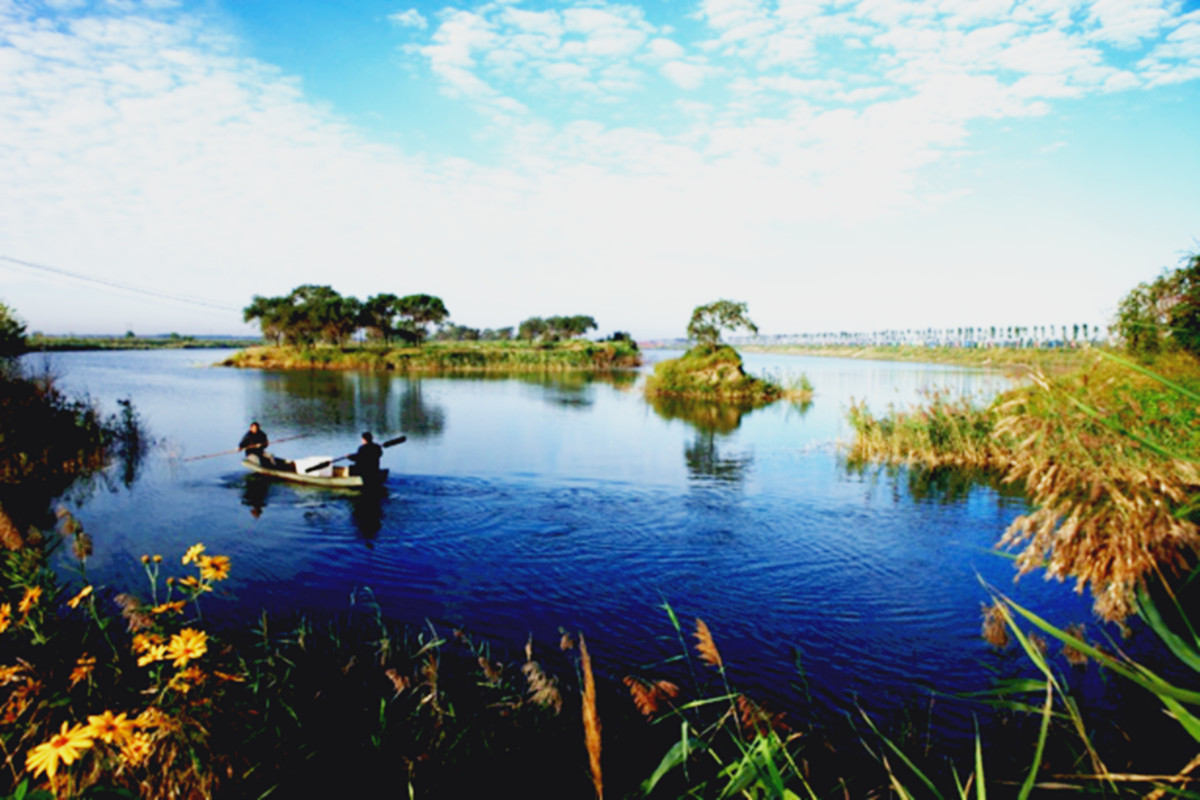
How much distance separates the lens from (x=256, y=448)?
20.2m

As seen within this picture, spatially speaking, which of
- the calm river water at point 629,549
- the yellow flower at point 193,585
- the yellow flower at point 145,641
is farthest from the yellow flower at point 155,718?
the calm river water at point 629,549

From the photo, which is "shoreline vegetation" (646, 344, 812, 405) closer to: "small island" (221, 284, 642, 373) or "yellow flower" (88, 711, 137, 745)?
"small island" (221, 284, 642, 373)

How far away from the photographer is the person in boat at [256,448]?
19562 millimetres

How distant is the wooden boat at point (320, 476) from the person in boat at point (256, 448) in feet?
0.37

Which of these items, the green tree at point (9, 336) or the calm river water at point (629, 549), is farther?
the green tree at point (9, 336)

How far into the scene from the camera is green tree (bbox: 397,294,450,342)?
10400cm

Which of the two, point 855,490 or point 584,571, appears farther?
point 855,490

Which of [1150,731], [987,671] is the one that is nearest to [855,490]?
[987,671]

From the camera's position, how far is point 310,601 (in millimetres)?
10953

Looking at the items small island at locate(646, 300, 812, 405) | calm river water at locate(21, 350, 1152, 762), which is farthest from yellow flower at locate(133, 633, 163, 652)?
small island at locate(646, 300, 812, 405)

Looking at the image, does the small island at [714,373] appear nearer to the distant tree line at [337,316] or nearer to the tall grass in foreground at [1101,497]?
the tall grass in foreground at [1101,497]

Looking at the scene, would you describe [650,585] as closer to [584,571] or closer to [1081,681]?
[584,571]

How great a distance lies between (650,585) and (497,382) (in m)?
50.1

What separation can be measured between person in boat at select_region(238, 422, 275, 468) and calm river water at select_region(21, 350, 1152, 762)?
1.99 feet
